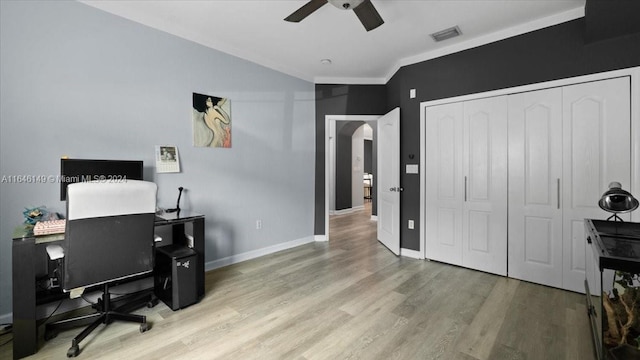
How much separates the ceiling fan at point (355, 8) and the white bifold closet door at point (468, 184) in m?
1.76

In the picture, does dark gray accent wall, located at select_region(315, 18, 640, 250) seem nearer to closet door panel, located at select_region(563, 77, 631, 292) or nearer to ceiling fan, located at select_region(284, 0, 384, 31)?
closet door panel, located at select_region(563, 77, 631, 292)

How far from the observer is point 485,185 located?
3350 millimetres

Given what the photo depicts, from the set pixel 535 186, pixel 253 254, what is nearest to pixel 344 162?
pixel 253 254

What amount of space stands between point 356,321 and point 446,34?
3237 millimetres

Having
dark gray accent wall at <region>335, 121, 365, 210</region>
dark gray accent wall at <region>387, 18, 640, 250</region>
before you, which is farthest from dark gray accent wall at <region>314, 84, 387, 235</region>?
dark gray accent wall at <region>335, 121, 365, 210</region>

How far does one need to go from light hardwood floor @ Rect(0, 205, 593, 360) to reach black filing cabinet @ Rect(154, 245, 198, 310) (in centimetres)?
10

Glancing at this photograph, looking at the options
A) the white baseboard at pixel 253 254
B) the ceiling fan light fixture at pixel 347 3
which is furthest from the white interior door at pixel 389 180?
the ceiling fan light fixture at pixel 347 3

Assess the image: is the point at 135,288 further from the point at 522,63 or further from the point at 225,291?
the point at 522,63

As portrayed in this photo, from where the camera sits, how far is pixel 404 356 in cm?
186

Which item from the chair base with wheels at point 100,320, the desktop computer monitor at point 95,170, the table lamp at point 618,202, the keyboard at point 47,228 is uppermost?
the desktop computer monitor at point 95,170

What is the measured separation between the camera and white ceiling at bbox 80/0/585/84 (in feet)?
8.82

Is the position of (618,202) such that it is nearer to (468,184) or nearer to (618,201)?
(618,201)

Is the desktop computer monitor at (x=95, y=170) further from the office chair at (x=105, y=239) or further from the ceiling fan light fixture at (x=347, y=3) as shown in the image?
the ceiling fan light fixture at (x=347, y=3)

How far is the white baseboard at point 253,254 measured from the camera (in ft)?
11.3
